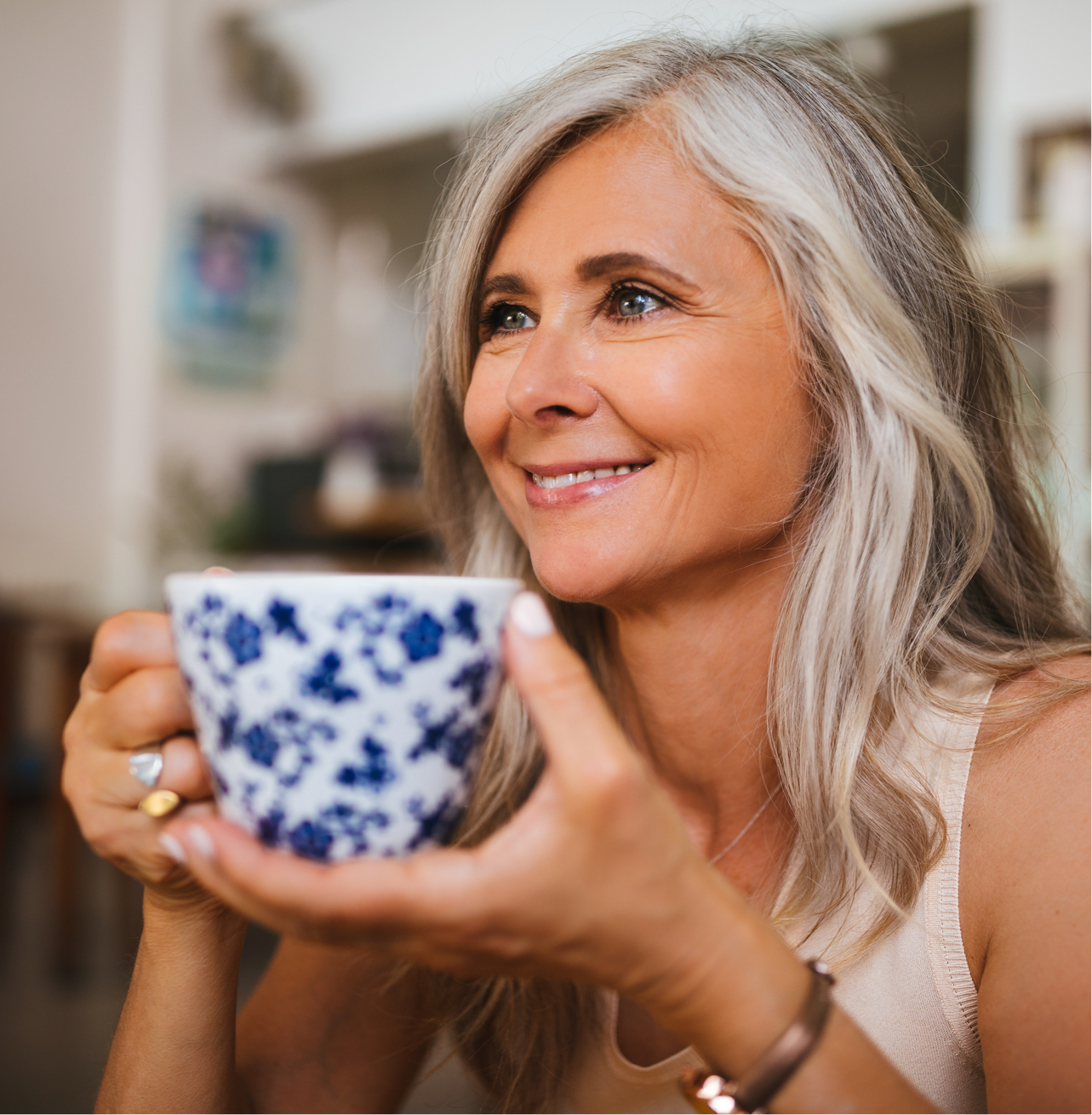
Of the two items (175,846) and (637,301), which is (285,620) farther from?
(637,301)

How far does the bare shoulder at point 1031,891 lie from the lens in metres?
0.62

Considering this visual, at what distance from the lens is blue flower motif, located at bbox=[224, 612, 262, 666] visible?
0.46 meters

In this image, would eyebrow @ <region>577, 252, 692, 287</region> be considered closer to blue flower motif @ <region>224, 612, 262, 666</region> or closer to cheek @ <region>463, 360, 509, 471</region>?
cheek @ <region>463, 360, 509, 471</region>

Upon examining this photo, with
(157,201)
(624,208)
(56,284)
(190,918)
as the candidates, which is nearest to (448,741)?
(190,918)

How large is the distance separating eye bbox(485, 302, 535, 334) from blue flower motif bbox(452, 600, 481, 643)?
603 mm

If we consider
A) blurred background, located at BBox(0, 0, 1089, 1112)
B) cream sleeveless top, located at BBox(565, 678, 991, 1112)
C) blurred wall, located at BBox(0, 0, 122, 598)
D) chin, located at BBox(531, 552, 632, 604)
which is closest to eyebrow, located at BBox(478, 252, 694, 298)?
chin, located at BBox(531, 552, 632, 604)

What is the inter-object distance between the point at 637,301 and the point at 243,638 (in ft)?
1.85

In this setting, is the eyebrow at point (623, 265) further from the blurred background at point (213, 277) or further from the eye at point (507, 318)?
the blurred background at point (213, 277)

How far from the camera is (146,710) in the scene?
60 cm

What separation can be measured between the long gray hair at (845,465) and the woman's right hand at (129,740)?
Answer: 47cm

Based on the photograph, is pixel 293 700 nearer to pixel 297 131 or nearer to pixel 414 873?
pixel 414 873

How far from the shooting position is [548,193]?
0.96m

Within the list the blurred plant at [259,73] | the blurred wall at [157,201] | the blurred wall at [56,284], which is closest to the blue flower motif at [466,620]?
the blurred wall at [157,201]

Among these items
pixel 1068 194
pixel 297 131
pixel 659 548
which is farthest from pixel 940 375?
pixel 297 131
